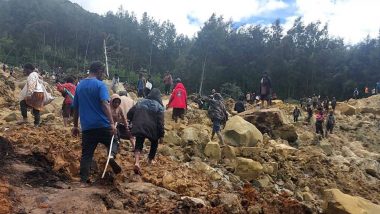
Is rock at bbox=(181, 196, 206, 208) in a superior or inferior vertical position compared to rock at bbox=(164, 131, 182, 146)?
inferior

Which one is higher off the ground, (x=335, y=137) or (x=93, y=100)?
(x=93, y=100)

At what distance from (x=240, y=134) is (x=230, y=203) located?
17.9 ft

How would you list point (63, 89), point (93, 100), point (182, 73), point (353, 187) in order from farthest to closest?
point (182, 73), point (353, 187), point (63, 89), point (93, 100)

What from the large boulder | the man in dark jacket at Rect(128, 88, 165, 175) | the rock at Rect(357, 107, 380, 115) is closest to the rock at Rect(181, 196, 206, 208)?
the man in dark jacket at Rect(128, 88, 165, 175)

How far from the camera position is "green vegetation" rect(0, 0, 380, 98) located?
50031 mm

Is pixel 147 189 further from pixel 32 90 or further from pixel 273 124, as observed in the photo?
pixel 273 124

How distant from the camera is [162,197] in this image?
545cm

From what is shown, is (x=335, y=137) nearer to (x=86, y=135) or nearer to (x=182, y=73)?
(x=86, y=135)

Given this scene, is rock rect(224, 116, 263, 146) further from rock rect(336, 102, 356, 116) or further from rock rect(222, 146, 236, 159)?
rock rect(336, 102, 356, 116)

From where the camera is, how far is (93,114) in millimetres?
5426

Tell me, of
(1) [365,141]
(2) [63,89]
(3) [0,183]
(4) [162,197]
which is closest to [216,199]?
(4) [162,197]

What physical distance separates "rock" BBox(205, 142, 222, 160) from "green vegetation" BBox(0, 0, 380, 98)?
133 ft

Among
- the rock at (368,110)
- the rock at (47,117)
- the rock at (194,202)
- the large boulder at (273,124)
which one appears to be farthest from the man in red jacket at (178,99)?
the rock at (368,110)

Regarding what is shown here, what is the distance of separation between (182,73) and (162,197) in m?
47.6
